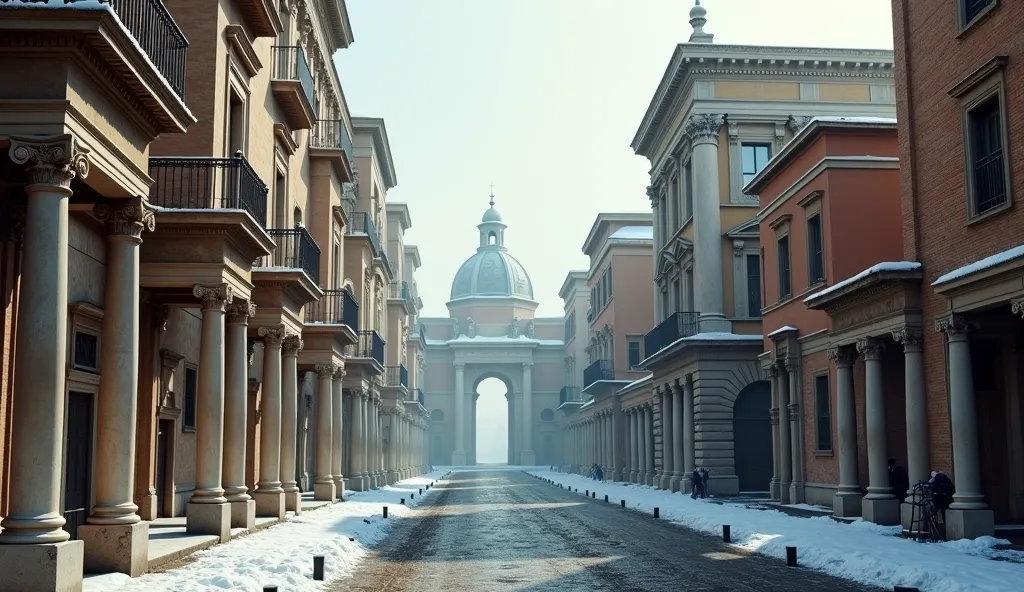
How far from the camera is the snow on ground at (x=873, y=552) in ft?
45.1

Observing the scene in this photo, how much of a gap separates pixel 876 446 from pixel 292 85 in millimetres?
15941

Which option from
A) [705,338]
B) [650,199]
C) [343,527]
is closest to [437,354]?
[650,199]

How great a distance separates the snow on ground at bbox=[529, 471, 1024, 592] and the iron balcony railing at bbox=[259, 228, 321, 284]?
1097 cm

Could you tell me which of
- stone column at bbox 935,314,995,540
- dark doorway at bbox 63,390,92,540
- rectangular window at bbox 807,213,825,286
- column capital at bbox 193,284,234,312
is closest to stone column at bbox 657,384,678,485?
rectangular window at bbox 807,213,825,286

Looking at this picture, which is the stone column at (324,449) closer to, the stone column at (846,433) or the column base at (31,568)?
the stone column at (846,433)

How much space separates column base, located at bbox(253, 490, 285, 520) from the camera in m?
24.9

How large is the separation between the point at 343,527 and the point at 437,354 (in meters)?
91.4

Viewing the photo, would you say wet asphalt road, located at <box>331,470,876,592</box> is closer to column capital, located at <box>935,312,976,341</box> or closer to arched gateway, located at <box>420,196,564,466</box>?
column capital, located at <box>935,312,976,341</box>

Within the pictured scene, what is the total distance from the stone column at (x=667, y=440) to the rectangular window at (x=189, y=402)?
23.5 metres

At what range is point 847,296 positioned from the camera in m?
23.5

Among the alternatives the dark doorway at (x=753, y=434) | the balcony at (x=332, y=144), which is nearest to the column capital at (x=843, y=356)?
the dark doorway at (x=753, y=434)

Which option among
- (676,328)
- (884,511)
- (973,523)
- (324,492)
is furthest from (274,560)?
(676,328)

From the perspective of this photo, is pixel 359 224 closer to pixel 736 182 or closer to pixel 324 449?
pixel 324 449

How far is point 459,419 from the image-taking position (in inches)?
4345
